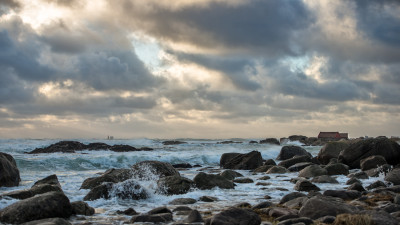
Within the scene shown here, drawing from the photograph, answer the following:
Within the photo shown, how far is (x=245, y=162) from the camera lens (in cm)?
2005

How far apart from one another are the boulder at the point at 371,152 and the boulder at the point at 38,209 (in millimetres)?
15081

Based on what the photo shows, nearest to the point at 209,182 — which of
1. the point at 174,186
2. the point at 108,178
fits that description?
the point at 174,186

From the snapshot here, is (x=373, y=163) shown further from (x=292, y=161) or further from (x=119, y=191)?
(x=119, y=191)

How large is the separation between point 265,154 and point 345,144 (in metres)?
10.7

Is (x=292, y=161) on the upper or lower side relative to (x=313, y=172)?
upper

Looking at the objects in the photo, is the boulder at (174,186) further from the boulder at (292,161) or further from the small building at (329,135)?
the small building at (329,135)

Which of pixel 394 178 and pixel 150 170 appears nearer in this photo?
pixel 394 178

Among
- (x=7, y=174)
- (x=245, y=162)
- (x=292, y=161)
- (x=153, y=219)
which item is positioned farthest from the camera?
(x=245, y=162)

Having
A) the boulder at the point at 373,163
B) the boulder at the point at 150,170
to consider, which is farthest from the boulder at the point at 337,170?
the boulder at the point at 150,170

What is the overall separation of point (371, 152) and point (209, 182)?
35.1ft

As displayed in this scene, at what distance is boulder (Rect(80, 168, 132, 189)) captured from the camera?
11.9 meters

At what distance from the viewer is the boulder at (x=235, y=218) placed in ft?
20.0

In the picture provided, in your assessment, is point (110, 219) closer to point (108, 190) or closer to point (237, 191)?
point (108, 190)

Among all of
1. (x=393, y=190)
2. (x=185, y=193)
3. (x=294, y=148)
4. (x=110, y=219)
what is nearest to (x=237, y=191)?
(x=185, y=193)
